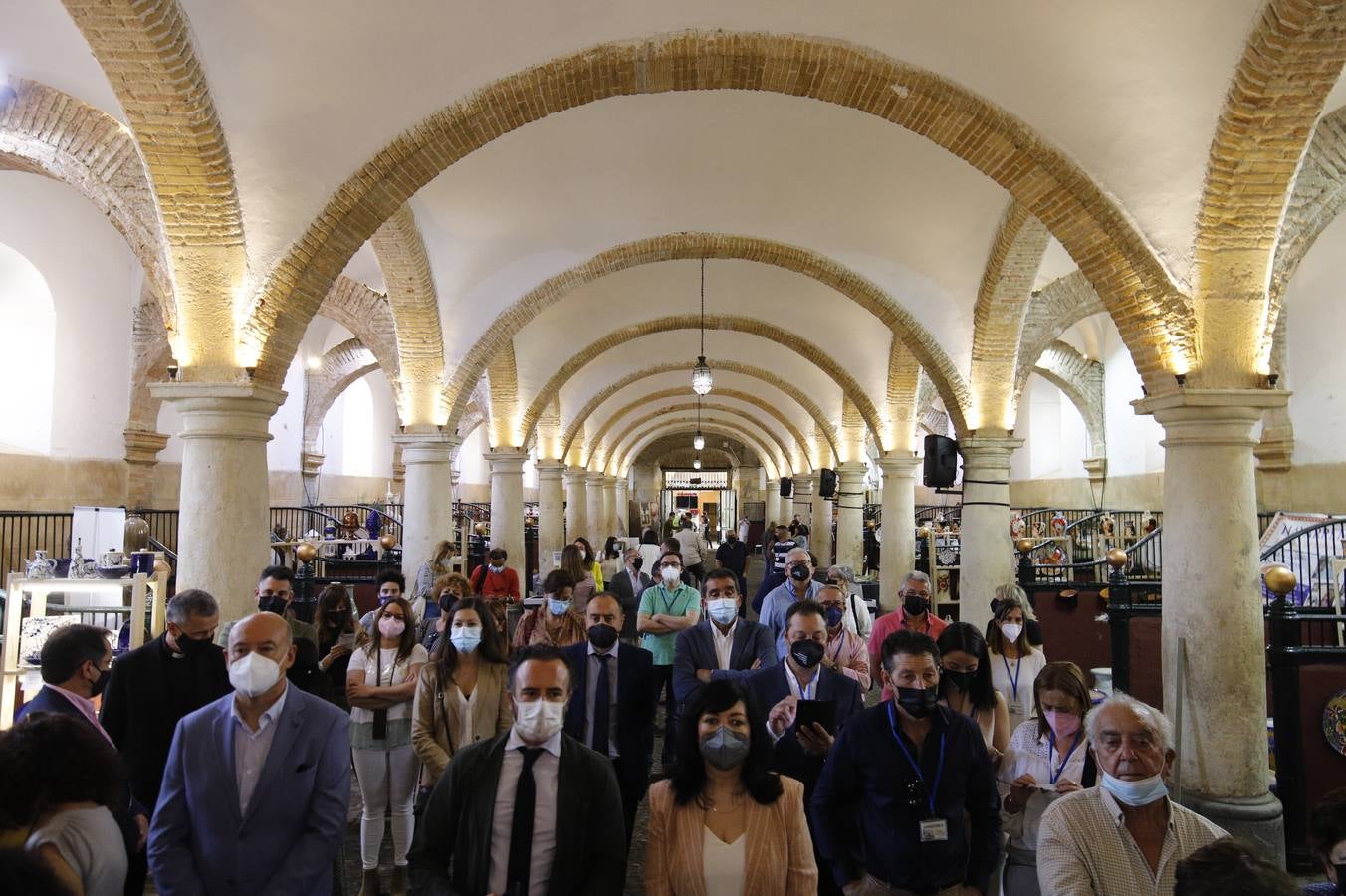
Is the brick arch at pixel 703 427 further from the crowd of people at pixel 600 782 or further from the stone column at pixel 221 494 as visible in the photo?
the crowd of people at pixel 600 782

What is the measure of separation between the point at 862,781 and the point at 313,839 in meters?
1.58

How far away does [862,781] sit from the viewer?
2.61 m

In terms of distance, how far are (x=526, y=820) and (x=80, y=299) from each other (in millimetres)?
12939

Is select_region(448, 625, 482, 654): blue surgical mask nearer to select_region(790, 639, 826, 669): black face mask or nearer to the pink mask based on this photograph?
select_region(790, 639, 826, 669): black face mask

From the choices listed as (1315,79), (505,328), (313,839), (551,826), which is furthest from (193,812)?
(505,328)

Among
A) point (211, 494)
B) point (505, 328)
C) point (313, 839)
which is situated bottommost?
point (313, 839)

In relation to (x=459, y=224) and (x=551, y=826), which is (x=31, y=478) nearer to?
(x=459, y=224)

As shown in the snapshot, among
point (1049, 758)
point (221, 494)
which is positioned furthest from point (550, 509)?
point (1049, 758)

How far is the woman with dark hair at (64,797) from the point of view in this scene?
1.90 metres

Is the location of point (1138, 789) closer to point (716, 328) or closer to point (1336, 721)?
point (1336, 721)

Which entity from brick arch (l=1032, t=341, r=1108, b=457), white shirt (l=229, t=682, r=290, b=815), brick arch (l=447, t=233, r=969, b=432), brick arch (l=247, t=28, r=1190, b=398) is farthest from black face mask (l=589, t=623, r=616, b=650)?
brick arch (l=1032, t=341, r=1108, b=457)

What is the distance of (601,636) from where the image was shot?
3.75 meters

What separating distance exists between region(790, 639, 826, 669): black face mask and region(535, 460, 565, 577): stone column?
41.9 ft

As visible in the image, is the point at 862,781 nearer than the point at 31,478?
Yes
